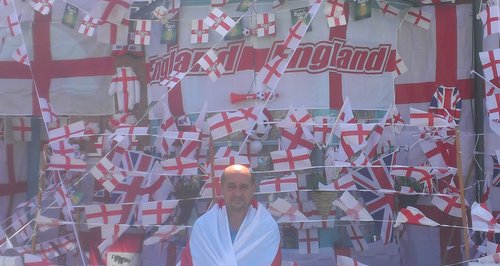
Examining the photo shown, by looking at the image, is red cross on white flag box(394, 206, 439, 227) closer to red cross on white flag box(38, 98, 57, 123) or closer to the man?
the man

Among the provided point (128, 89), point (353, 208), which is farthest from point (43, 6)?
point (353, 208)

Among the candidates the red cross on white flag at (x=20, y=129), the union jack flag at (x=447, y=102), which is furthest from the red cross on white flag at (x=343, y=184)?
the red cross on white flag at (x=20, y=129)

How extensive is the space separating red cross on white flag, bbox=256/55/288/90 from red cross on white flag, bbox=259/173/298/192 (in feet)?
2.76

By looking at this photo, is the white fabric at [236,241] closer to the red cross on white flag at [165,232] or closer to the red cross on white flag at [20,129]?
the red cross on white flag at [165,232]

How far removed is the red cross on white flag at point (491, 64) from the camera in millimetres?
6297

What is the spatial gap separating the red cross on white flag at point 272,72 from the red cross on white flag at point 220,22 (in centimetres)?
52

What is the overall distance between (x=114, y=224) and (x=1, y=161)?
2.34 m

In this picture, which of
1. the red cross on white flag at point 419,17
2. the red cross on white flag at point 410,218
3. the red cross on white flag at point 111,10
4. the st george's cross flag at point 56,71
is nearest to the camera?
the red cross on white flag at point 410,218

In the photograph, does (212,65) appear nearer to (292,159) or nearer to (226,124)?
(226,124)

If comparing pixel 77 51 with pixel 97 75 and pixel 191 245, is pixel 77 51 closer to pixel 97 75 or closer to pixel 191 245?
pixel 97 75

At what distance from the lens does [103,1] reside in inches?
277

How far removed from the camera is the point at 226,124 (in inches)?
250

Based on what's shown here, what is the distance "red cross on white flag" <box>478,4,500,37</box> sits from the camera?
620 centimetres

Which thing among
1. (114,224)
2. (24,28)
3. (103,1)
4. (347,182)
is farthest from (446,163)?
(24,28)
